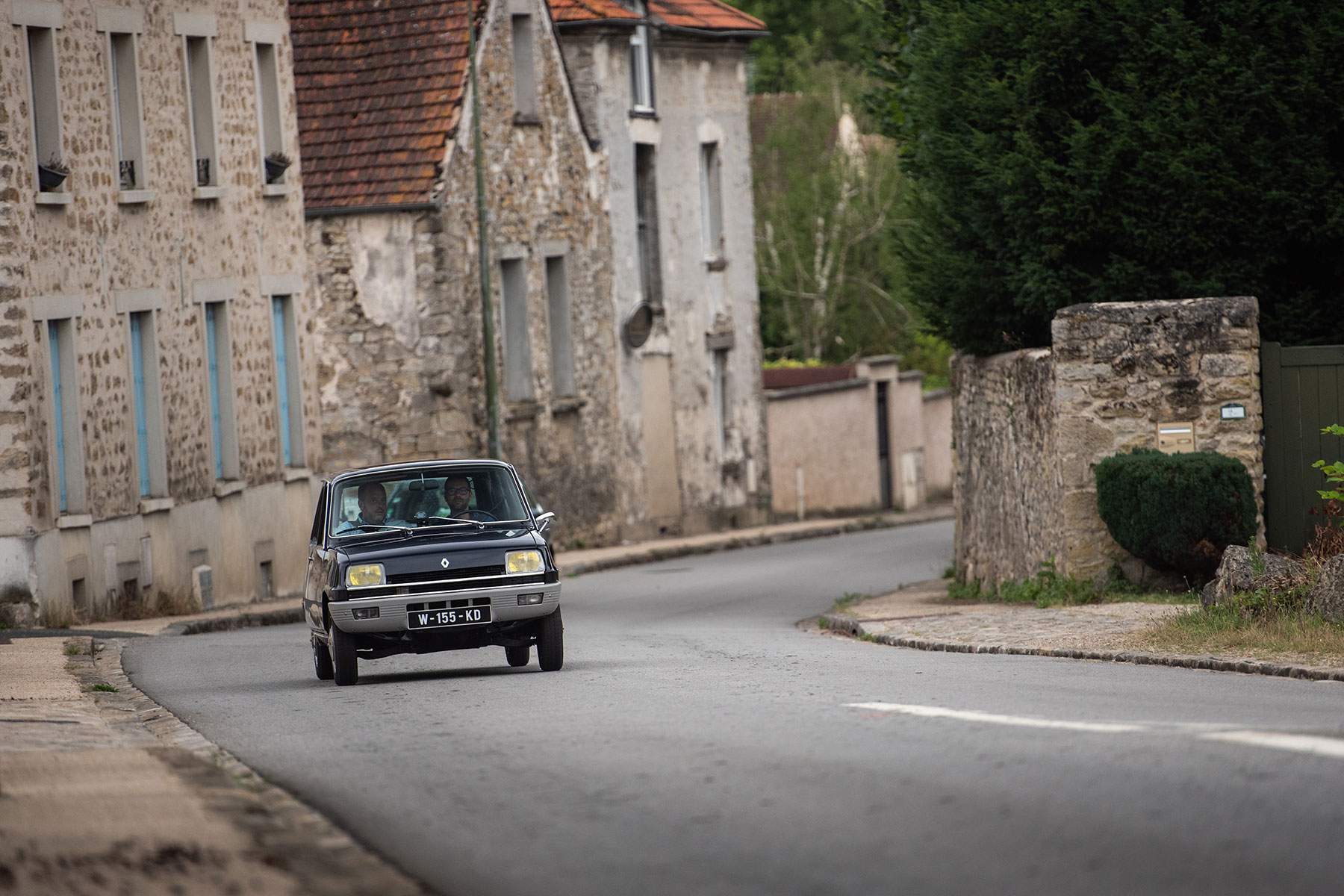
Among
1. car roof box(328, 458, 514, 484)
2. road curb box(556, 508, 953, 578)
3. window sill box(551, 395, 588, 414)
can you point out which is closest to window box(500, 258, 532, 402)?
window sill box(551, 395, 588, 414)

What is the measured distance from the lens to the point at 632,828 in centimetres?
745

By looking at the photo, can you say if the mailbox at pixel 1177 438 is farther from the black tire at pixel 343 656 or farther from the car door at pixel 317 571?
the black tire at pixel 343 656

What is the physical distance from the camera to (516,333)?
114ft

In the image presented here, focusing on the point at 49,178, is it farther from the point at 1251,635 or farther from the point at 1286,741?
the point at 1286,741

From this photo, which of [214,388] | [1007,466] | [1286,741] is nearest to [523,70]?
[214,388]

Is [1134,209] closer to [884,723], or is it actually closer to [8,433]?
[884,723]

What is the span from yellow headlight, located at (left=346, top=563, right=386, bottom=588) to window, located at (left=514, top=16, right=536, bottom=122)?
21.7m

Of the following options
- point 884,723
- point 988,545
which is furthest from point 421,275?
point 884,723

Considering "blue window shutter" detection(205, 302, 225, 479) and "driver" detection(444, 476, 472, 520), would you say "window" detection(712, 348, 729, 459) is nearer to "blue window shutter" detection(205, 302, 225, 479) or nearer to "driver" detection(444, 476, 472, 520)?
"blue window shutter" detection(205, 302, 225, 479)

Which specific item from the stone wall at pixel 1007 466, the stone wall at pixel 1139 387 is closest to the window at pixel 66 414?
the stone wall at pixel 1007 466

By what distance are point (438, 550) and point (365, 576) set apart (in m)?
0.53

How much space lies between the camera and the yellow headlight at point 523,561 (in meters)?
13.8

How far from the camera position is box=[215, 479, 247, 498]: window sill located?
1045 inches

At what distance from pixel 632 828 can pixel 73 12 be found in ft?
60.4
